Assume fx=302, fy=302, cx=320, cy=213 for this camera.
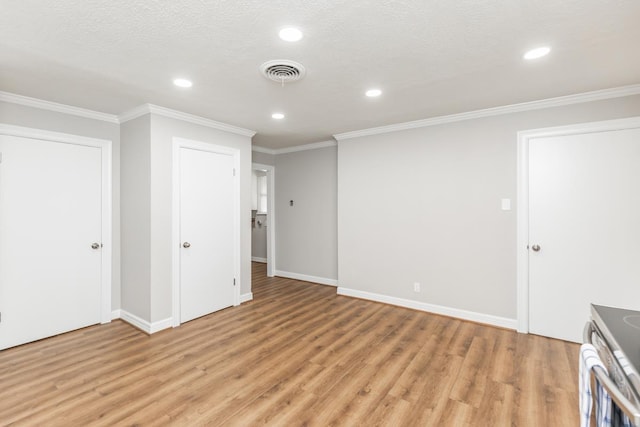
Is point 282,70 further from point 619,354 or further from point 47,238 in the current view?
point 47,238

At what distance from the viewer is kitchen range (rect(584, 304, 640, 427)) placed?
2.55 ft

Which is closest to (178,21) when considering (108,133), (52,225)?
(108,133)

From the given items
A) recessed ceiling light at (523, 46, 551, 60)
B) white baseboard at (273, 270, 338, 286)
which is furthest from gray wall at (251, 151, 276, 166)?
recessed ceiling light at (523, 46, 551, 60)

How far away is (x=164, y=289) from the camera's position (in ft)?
11.2

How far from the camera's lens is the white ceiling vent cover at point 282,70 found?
7.48 ft

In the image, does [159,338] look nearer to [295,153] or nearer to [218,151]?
[218,151]

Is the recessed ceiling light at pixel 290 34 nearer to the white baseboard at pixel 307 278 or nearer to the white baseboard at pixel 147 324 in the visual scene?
the white baseboard at pixel 147 324

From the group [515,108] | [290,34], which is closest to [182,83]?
[290,34]

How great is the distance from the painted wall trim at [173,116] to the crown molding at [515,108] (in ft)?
6.00

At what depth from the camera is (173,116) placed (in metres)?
3.46

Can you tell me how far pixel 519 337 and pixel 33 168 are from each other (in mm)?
5329

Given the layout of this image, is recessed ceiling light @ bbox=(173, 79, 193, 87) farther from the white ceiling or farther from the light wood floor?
the light wood floor

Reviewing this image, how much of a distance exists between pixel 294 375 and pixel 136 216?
2504mm

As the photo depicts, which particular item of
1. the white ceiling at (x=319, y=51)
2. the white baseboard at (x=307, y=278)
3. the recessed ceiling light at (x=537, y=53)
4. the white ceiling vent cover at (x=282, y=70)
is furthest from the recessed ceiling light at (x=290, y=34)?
the white baseboard at (x=307, y=278)
